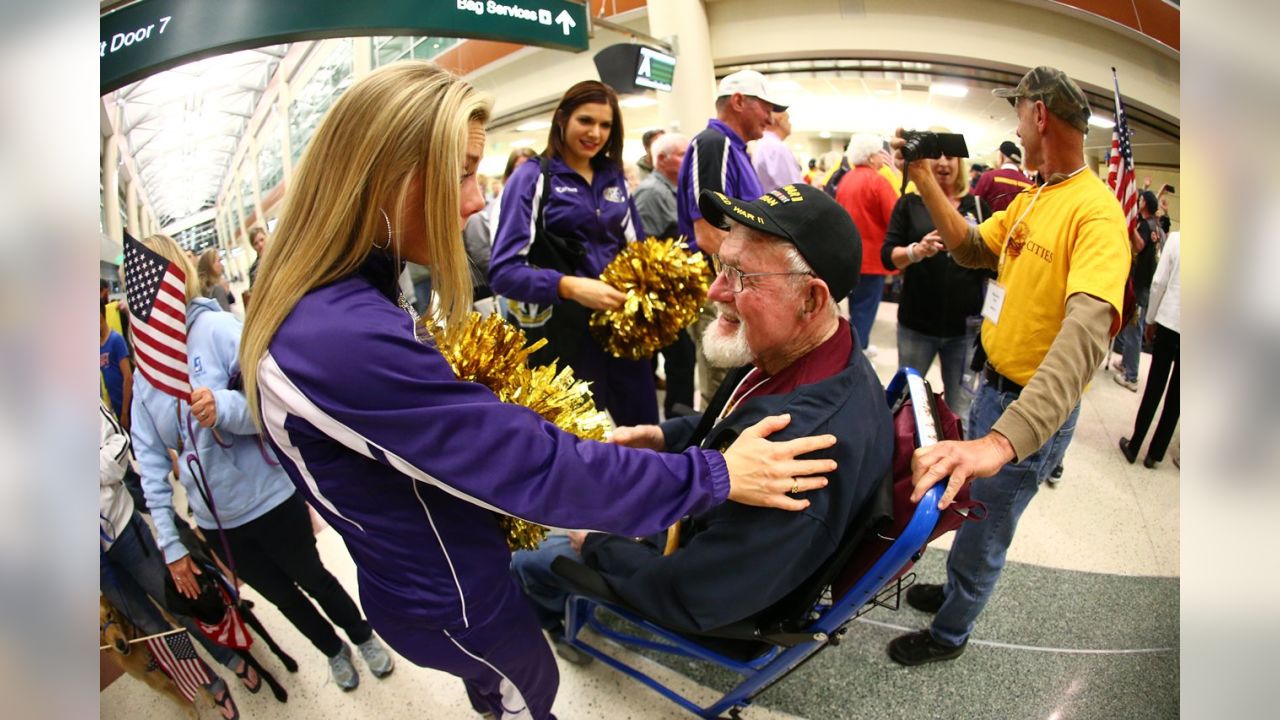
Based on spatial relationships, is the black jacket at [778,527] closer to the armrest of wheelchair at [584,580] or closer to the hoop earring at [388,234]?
the armrest of wheelchair at [584,580]

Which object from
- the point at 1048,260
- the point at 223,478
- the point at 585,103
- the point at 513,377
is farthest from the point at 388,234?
the point at 585,103

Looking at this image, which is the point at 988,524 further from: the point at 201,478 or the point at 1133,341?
the point at 201,478

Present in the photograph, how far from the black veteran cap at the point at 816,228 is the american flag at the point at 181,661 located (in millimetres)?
2001

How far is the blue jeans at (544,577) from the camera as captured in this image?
1.99 meters

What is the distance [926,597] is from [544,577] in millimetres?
1277

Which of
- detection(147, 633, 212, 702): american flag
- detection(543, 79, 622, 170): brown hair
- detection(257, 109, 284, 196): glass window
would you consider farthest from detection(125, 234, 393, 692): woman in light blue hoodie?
detection(543, 79, 622, 170): brown hair

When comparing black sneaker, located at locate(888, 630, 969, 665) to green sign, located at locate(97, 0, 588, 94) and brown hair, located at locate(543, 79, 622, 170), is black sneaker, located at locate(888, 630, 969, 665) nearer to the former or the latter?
brown hair, located at locate(543, 79, 622, 170)

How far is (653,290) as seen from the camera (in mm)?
2439

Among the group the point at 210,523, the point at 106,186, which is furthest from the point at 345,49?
the point at 210,523

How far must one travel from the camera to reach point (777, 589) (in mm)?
1362
